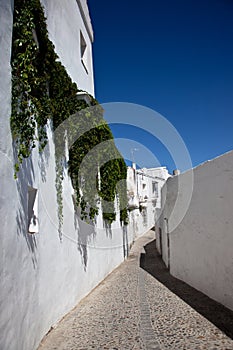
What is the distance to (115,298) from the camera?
21.9 ft

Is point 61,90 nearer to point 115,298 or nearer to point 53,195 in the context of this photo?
point 53,195

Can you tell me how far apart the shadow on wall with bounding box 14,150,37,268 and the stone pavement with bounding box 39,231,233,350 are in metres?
1.48

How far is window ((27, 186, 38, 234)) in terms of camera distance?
13.4ft

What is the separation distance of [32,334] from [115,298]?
10.9 feet

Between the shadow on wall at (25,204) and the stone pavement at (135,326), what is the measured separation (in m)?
1.48

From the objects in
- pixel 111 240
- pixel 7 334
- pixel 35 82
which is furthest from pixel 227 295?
pixel 111 240

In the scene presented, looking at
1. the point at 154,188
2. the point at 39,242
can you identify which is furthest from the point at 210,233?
the point at 154,188

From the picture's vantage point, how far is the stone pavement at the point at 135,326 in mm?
3938

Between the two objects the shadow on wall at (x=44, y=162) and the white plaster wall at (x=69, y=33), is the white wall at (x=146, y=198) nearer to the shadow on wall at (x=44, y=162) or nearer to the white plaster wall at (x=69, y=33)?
the white plaster wall at (x=69, y=33)

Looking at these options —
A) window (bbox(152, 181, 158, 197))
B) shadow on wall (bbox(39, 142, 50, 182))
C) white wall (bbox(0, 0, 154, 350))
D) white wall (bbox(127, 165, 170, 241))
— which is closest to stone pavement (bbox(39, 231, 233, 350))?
white wall (bbox(0, 0, 154, 350))

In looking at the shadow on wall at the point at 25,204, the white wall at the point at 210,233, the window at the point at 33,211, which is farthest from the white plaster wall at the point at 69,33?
the white wall at the point at 210,233

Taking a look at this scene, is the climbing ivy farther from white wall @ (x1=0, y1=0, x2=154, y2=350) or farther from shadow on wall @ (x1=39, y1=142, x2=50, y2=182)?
white wall @ (x1=0, y1=0, x2=154, y2=350)

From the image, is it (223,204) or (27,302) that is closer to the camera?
(27,302)

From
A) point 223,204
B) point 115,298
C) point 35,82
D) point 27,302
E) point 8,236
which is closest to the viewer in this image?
point 8,236
